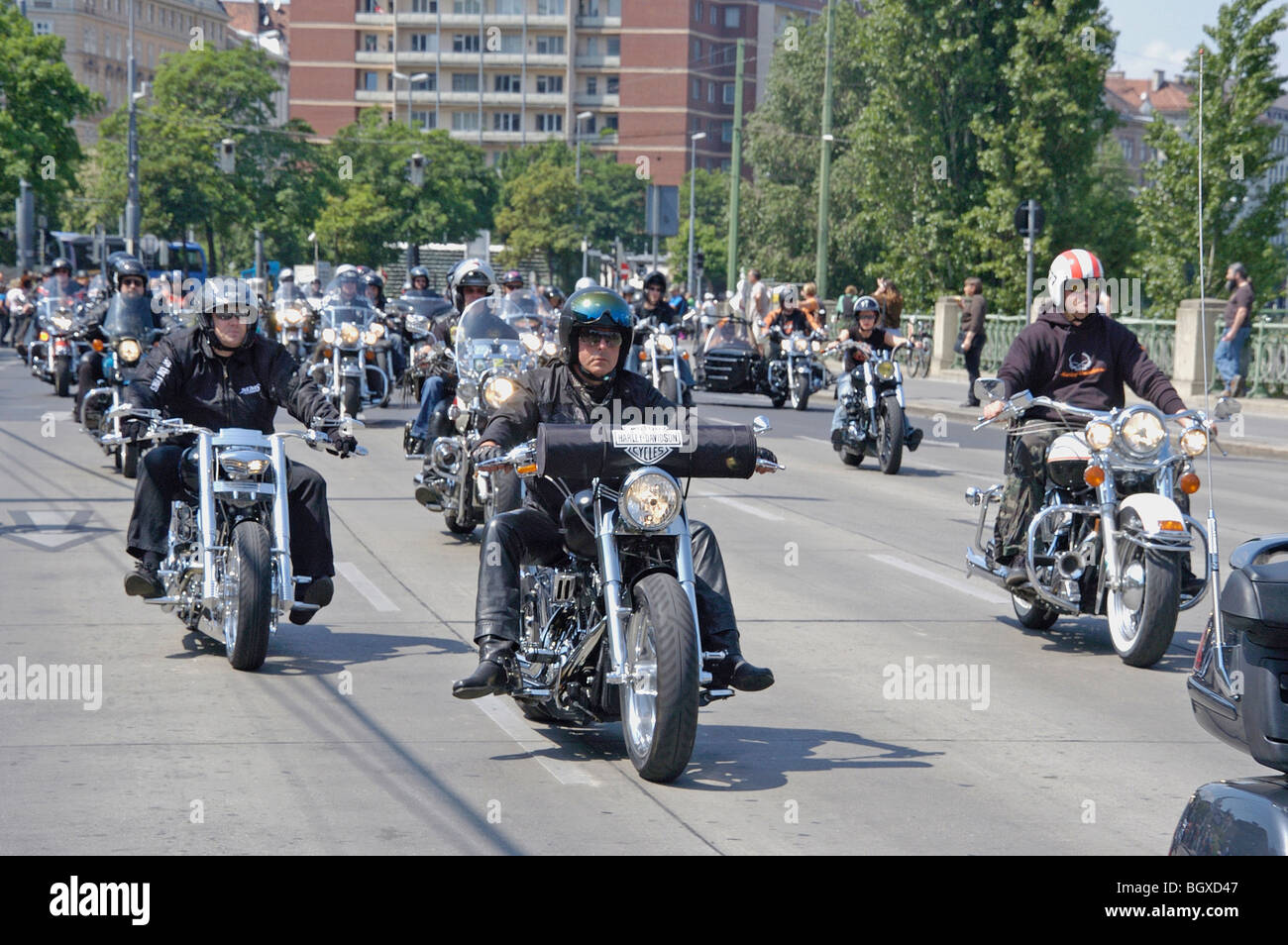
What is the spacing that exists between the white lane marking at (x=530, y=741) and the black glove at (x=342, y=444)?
142 cm

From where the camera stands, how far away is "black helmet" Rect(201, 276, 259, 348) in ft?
29.6

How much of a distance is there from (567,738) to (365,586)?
396cm

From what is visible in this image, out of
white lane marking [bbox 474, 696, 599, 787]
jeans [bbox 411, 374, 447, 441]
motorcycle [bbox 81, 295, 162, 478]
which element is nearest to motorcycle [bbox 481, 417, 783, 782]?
white lane marking [bbox 474, 696, 599, 787]

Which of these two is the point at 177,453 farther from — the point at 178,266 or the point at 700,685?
the point at 178,266

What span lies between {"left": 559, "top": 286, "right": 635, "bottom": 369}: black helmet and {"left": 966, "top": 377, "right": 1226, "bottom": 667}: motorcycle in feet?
8.51

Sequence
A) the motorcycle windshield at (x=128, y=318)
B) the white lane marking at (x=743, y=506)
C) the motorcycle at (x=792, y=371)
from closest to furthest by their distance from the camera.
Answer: the white lane marking at (x=743, y=506) < the motorcycle windshield at (x=128, y=318) < the motorcycle at (x=792, y=371)

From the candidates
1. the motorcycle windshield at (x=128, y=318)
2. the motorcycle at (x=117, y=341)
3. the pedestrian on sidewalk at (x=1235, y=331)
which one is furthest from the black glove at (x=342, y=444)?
the pedestrian on sidewalk at (x=1235, y=331)

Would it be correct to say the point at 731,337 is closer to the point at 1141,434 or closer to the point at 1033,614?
the point at 1033,614

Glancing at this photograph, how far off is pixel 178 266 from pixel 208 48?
8.90 meters

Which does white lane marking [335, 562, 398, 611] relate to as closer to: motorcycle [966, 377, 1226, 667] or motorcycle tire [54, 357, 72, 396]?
motorcycle [966, 377, 1226, 667]

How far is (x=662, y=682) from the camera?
6016 millimetres

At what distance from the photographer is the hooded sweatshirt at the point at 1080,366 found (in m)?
9.55

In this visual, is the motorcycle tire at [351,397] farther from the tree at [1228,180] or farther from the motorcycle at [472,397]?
the tree at [1228,180]
